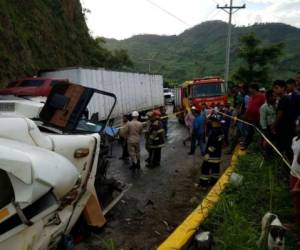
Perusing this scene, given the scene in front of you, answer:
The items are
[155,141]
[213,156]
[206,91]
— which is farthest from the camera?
[206,91]

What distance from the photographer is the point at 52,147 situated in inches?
171

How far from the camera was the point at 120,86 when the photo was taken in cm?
1977

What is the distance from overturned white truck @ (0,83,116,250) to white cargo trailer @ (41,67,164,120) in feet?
35.3

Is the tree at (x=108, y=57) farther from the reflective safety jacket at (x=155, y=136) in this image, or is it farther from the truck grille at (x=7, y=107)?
the truck grille at (x=7, y=107)

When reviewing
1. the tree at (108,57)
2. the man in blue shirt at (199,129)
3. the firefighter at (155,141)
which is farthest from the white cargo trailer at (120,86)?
the tree at (108,57)

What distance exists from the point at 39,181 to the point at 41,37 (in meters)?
22.4

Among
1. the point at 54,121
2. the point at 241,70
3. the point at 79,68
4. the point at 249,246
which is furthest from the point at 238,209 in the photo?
the point at 241,70

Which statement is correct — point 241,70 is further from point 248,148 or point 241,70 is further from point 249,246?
point 249,246

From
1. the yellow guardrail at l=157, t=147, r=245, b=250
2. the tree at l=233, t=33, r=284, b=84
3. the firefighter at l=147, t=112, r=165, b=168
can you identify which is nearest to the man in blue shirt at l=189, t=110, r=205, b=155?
the firefighter at l=147, t=112, r=165, b=168

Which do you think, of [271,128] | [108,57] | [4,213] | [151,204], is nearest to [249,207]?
[151,204]

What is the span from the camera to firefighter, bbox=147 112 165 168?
11875 millimetres

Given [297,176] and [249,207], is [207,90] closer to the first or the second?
[249,207]

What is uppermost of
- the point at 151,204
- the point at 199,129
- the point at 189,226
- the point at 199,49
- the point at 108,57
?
the point at 108,57

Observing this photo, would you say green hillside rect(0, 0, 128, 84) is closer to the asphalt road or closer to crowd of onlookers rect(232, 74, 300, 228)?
the asphalt road
